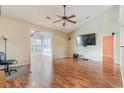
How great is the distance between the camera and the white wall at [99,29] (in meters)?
7.52

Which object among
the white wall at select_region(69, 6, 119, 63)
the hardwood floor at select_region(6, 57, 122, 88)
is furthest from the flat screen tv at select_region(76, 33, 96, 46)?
the hardwood floor at select_region(6, 57, 122, 88)

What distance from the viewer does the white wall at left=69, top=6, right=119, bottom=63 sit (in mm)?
7523

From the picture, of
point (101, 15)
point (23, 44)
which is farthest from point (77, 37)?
point (23, 44)

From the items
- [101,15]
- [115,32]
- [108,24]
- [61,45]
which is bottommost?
[61,45]

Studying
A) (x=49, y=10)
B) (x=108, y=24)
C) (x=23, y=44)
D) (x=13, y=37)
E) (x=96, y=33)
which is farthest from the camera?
(x=96, y=33)

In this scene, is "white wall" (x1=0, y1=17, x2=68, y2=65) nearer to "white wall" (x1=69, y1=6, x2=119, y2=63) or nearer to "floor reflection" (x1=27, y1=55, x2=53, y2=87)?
"floor reflection" (x1=27, y1=55, x2=53, y2=87)

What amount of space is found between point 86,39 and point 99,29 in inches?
49.6

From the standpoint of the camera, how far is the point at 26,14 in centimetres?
622

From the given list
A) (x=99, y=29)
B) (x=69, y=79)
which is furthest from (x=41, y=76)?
(x=99, y=29)

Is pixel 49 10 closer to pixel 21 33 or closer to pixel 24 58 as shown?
pixel 21 33

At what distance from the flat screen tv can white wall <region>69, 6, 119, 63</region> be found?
251mm

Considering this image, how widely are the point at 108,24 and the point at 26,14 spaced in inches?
185

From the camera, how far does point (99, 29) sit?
28.1 feet

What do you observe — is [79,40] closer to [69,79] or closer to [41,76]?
[41,76]
